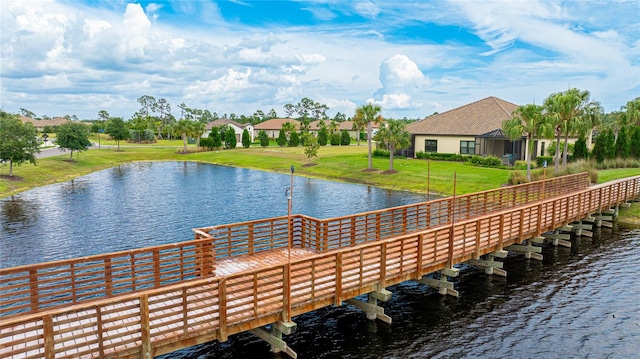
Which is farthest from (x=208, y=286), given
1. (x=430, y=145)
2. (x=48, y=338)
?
(x=430, y=145)

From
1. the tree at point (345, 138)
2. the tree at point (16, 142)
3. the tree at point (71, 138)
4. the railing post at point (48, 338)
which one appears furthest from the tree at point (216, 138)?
the railing post at point (48, 338)

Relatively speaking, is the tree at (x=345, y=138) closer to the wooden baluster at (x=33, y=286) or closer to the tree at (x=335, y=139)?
the tree at (x=335, y=139)

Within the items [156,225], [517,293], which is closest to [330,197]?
[156,225]

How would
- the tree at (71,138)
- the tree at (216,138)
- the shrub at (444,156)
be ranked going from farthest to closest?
the tree at (216,138) < the tree at (71,138) < the shrub at (444,156)

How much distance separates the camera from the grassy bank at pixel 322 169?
154 ft

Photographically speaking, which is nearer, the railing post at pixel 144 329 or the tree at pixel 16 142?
the railing post at pixel 144 329

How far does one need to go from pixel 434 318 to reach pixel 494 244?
218 inches

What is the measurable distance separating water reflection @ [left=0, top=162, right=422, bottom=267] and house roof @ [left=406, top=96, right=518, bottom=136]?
21338 millimetres

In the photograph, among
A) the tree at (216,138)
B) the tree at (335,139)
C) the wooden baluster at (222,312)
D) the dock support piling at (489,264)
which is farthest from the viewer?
the tree at (335,139)

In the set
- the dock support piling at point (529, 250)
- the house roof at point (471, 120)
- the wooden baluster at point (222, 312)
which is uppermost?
the house roof at point (471, 120)

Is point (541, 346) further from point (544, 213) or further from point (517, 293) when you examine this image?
point (544, 213)

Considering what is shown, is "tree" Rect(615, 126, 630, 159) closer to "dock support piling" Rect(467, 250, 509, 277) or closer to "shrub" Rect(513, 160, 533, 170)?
"shrub" Rect(513, 160, 533, 170)

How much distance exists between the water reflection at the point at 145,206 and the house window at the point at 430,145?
20.1m

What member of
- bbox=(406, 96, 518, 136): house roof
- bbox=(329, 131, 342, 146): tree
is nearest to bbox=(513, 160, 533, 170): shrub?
bbox=(406, 96, 518, 136): house roof
